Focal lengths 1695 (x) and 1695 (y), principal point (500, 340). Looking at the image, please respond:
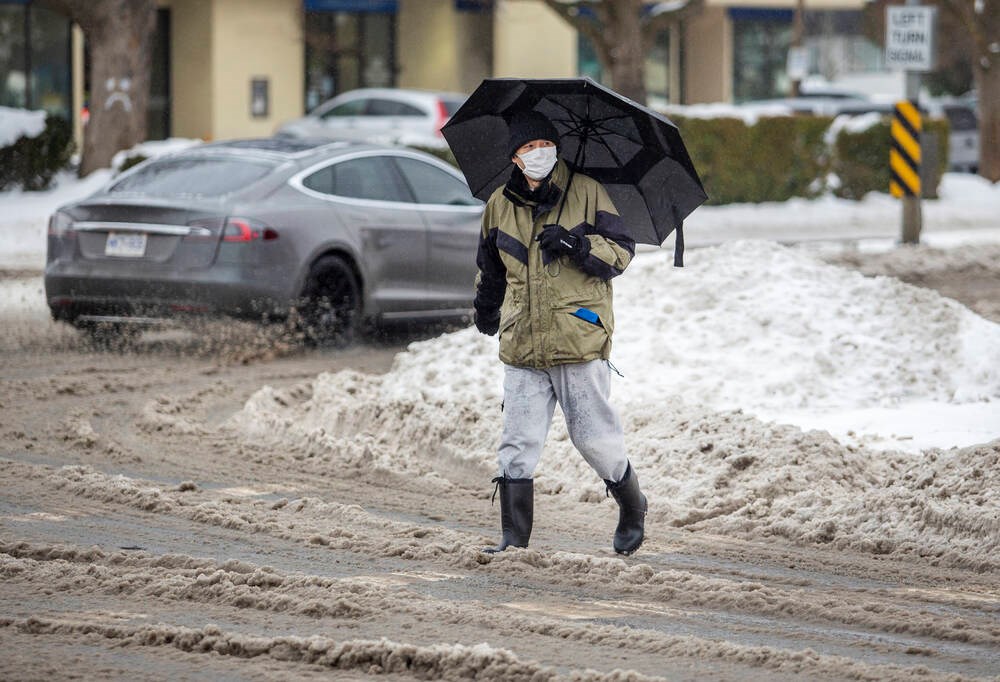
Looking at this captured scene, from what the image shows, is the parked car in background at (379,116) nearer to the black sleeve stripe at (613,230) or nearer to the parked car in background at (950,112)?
the parked car in background at (950,112)

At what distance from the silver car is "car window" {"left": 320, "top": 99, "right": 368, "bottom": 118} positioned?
20.0m

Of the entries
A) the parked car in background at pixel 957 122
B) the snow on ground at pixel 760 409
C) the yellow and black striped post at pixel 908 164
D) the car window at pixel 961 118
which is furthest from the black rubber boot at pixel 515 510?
the car window at pixel 961 118

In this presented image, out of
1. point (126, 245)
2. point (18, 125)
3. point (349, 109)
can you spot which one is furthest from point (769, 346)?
point (349, 109)

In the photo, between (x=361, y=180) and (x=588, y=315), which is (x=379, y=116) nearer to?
(x=361, y=180)

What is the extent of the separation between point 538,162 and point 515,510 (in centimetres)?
126

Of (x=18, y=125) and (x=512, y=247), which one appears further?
(x=18, y=125)

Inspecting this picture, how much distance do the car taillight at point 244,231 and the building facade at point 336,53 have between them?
25129mm

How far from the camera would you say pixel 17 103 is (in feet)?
115

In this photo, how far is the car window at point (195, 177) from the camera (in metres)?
11.4

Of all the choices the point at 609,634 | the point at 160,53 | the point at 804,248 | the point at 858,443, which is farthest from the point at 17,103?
the point at 609,634

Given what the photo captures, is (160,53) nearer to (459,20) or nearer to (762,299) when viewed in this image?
(459,20)

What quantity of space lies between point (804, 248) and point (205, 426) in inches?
518

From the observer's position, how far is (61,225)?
37.3 feet

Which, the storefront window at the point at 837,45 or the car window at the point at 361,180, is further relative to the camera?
the storefront window at the point at 837,45
